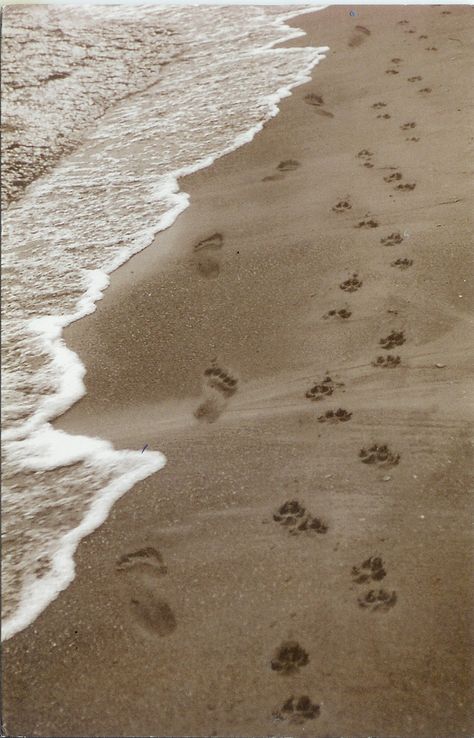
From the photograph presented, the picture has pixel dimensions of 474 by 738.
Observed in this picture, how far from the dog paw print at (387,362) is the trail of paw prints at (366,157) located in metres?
1.05

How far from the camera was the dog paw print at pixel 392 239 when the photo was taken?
2.57 meters

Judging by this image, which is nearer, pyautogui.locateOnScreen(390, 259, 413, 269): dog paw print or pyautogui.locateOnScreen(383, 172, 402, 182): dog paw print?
pyautogui.locateOnScreen(390, 259, 413, 269): dog paw print

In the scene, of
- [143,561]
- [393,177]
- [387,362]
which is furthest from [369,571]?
[393,177]

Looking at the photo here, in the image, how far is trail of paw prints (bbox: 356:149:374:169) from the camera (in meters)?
2.87

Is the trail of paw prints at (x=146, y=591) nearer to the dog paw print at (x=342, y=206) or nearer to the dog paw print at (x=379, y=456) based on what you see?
the dog paw print at (x=379, y=456)

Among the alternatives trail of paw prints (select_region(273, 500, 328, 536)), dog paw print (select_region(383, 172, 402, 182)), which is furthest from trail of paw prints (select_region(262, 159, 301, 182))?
trail of paw prints (select_region(273, 500, 328, 536))

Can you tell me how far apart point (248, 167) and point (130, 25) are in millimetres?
835

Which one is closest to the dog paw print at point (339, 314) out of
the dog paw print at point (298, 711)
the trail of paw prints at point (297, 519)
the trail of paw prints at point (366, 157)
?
the trail of paw prints at point (297, 519)

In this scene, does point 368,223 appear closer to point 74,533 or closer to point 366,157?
point 366,157

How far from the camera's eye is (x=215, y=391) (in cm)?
218

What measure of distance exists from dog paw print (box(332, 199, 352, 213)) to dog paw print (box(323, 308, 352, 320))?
1.81 ft

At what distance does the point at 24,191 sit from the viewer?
9.47 feet

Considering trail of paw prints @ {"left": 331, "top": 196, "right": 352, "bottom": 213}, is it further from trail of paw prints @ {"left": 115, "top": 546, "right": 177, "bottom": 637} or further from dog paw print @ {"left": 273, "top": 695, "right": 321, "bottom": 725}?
dog paw print @ {"left": 273, "top": 695, "right": 321, "bottom": 725}

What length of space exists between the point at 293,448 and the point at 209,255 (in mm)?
950
